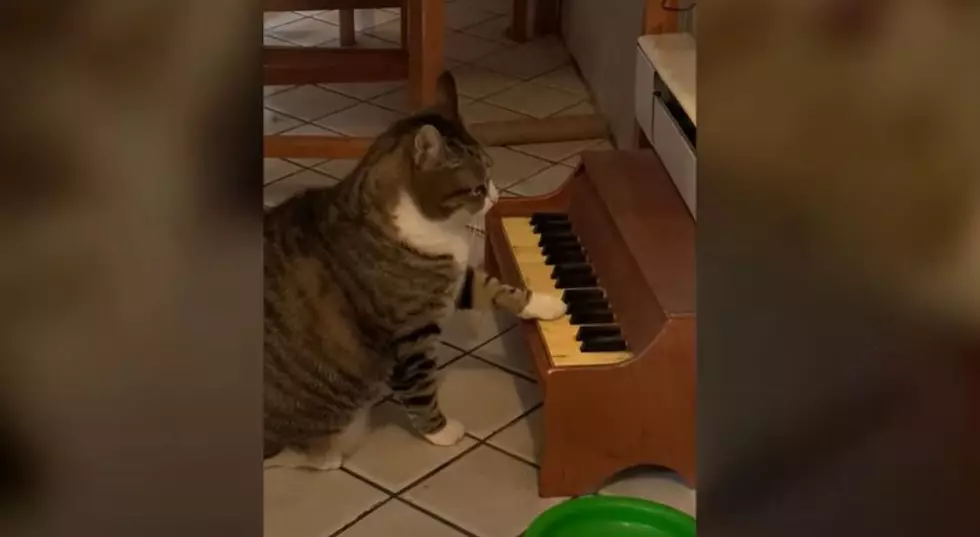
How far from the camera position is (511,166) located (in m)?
2.36

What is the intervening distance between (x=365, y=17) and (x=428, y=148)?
1806mm

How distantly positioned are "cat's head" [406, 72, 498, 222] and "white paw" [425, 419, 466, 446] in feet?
0.91

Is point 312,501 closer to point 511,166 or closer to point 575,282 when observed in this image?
point 575,282

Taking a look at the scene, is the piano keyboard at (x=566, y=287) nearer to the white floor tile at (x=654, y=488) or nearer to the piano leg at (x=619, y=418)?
the piano leg at (x=619, y=418)

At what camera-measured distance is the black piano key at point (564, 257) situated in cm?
167

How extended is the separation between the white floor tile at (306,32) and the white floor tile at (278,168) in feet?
2.25

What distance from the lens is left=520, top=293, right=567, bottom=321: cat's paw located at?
151cm

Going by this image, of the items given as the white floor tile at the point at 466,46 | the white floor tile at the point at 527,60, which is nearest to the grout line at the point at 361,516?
the white floor tile at the point at 527,60

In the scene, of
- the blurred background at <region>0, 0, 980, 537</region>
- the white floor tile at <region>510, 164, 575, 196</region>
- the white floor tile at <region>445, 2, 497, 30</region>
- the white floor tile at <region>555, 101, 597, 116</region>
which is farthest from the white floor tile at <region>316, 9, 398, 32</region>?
the blurred background at <region>0, 0, 980, 537</region>

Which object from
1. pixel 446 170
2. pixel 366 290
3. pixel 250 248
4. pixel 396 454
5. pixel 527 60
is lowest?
pixel 396 454

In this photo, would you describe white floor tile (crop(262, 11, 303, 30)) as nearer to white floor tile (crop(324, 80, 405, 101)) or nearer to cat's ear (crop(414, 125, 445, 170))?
white floor tile (crop(324, 80, 405, 101))

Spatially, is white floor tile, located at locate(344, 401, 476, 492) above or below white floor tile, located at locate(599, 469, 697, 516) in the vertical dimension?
below

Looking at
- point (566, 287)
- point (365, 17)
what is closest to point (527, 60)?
point (365, 17)

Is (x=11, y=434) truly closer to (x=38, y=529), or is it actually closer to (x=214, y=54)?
(x=38, y=529)
